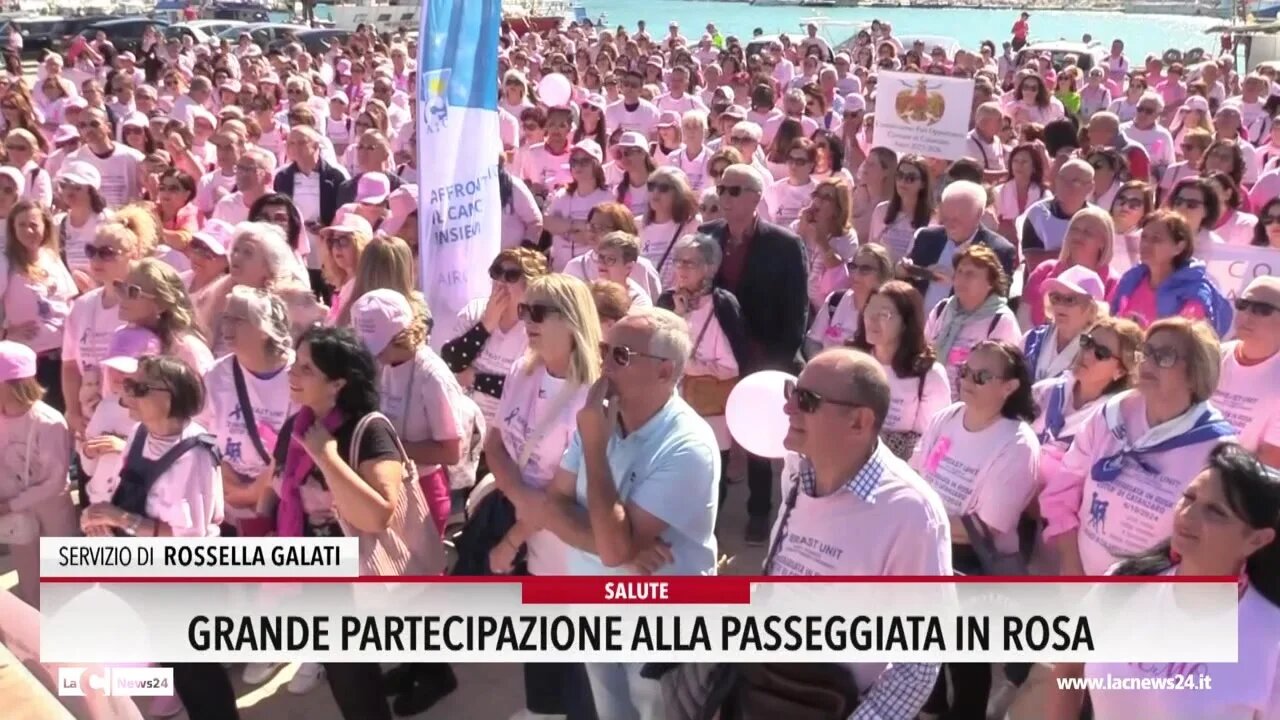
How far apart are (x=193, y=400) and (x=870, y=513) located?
2.18 metres

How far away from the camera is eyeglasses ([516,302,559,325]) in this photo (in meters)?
3.65

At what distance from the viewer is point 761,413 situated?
383 centimetres

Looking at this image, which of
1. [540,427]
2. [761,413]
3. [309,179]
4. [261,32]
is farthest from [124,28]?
[761,413]

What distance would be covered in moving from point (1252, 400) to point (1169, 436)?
3.08 ft

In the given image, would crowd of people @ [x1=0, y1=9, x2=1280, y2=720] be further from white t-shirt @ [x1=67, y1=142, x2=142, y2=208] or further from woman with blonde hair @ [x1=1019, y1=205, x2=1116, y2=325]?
white t-shirt @ [x1=67, y1=142, x2=142, y2=208]

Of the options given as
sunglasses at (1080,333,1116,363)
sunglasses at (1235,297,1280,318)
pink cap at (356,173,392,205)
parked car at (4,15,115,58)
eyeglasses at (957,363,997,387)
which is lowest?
parked car at (4,15,115,58)

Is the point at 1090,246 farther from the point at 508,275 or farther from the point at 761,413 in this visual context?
the point at 508,275

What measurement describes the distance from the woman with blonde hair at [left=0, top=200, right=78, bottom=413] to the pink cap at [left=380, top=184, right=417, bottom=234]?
166 cm

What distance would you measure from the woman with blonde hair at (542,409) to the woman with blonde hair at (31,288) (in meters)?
2.94

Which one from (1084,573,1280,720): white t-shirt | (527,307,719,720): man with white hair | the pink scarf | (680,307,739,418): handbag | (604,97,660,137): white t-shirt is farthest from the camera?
(604,97,660,137): white t-shirt

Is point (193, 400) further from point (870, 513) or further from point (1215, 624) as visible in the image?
point (1215, 624)

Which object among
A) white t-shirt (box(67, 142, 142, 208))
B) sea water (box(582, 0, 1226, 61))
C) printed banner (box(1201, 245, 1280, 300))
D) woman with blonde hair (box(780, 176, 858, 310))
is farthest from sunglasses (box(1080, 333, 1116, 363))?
sea water (box(582, 0, 1226, 61))

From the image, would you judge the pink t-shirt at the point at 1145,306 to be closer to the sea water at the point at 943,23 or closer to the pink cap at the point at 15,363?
the pink cap at the point at 15,363

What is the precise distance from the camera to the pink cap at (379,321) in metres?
3.91
